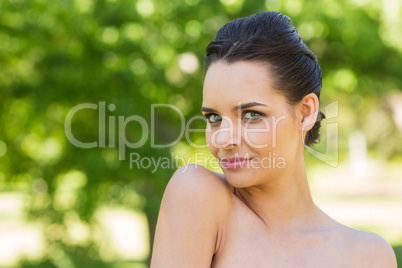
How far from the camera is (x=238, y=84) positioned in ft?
5.82

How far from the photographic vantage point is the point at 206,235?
1.77m

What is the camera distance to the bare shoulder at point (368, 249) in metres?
2.01

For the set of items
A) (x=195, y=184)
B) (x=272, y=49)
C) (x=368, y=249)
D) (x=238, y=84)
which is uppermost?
(x=272, y=49)

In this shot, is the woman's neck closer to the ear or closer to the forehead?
the ear

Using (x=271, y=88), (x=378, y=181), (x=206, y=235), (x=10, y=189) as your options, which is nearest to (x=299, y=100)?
(x=271, y=88)

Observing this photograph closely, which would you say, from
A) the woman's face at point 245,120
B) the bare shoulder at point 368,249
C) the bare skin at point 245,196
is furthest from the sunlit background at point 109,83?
the woman's face at point 245,120

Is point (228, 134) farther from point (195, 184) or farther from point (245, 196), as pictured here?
point (245, 196)

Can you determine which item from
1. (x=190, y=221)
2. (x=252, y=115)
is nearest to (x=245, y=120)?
(x=252, y=115)

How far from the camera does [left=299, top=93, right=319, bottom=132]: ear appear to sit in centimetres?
196

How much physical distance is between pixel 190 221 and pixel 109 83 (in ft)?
14.9

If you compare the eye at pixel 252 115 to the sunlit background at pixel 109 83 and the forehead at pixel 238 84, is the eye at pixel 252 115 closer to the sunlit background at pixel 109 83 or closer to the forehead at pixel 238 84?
the forehead at pixel 238 84

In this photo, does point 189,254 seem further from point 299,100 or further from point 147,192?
point 147,192

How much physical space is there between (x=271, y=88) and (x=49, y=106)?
5.03 metres

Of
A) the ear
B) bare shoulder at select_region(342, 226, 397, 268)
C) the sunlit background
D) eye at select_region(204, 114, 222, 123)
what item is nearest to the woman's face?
eye at select_region(204, 114, 222, 123)
